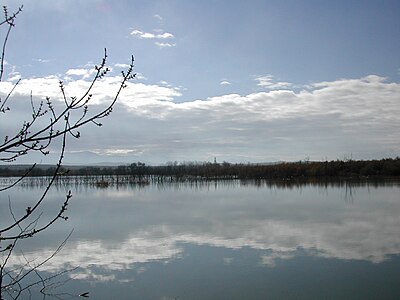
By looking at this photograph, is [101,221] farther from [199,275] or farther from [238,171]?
[238,171]

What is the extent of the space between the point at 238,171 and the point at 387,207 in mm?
29528

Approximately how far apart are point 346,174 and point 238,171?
432 inches

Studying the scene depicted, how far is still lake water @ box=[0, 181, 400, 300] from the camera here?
465 centimetres

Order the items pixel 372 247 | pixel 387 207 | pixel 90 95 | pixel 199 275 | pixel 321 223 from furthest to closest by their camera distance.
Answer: pixel 387 207
pixel 321 223
pixel 372 247
pixel 199 275
pixel 90 95

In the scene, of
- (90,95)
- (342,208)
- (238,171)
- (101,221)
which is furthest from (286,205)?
(238,171)

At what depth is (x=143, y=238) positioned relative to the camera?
7.93 metres

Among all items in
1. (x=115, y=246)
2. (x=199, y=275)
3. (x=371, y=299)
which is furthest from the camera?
(x=115, y=246)

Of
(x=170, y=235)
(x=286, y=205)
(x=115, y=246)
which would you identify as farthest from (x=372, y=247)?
(x=286, y=205)

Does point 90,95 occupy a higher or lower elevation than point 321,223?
higher

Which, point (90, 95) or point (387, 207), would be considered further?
point (387, 207)

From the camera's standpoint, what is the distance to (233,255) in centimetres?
625

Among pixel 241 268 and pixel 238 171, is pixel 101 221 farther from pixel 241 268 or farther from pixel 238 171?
pixel 238 171

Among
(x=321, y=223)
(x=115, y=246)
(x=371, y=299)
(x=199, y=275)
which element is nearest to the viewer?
(x=371, y=299)

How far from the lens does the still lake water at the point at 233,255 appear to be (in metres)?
4.65
